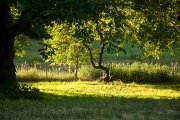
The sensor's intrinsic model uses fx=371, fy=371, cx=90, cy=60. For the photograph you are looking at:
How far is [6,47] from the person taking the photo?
51.0 ft

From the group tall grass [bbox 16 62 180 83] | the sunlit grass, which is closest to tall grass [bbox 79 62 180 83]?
tall grass [bbox 16 62 180 83]

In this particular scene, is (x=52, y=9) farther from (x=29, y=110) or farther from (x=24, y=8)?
(x=29, y=110)

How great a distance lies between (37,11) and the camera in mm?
10586

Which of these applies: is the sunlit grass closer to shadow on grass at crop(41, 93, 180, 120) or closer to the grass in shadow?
shadow on grass at crop(41, 93, 180, 120)

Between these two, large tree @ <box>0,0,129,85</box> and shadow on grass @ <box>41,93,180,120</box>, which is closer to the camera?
shadow on grass @ <box>41,93,180,120</box>

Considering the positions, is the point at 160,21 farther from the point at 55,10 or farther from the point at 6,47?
the point at 55,10

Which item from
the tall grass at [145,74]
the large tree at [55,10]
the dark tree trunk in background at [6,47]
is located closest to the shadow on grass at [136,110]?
the large tree at [55,10]

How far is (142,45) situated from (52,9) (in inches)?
506

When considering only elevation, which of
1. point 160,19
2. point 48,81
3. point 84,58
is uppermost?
point 160,19

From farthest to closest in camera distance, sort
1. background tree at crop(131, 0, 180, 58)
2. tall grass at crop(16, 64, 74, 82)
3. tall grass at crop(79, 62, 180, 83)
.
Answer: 1. tall grass at crop(16, 64, 74, 82)
2. tall grass at crop(79, 62, 180, 83)
3. background tree at crop(131, 0, 180, 58)

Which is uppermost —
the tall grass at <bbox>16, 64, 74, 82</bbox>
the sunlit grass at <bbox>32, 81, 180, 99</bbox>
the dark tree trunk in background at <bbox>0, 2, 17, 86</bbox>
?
the dark tree trunk in background at <bbox>0, 2, 17, 86</bbox>

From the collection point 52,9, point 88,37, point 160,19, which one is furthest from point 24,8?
point 160,19

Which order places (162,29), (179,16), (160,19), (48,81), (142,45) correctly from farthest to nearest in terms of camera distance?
(48,81)
(142,45)
(179,16)
(160,19)
(162,29)

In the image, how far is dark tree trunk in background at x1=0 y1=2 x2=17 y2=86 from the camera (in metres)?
14.7
